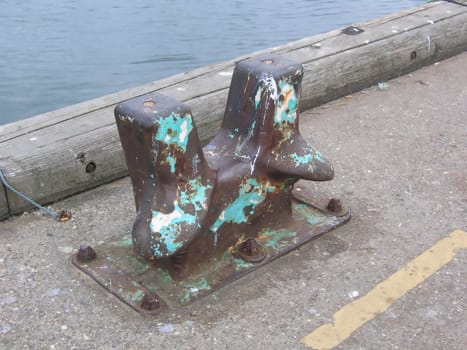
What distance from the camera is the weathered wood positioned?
3.61 m

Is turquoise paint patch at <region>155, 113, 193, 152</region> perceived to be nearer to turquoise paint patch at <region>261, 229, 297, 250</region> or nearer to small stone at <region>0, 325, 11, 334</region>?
turquoise paint patch at <region>261, 229, 297, 250</region>

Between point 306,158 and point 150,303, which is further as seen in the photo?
point 306,158

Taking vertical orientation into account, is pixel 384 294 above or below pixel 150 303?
below

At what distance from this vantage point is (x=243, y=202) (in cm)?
311

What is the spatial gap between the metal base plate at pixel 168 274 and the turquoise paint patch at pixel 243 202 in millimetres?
176

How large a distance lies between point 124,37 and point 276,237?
268 inches

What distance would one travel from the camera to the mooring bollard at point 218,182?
2799mm

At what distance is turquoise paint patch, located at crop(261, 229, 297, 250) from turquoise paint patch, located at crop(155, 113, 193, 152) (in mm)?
709

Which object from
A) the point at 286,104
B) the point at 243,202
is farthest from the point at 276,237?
the point at 286,104

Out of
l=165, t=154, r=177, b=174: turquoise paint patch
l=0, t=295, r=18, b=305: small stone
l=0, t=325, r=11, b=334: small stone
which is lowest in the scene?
l=0, t=325, r=11, b=334: small stone

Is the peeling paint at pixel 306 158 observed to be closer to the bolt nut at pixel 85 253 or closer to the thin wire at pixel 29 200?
the bolt nut at pixel 85 253

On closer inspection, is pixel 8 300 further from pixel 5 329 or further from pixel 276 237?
pixel 276 237

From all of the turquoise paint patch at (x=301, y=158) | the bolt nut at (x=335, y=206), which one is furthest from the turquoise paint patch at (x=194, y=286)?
the bolt nut at (x=335, y=206)

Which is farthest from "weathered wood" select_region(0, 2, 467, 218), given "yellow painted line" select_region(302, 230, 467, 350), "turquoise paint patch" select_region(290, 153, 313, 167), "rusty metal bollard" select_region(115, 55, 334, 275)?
"yellow painted line" select_region(302, 230, 467, 350)
